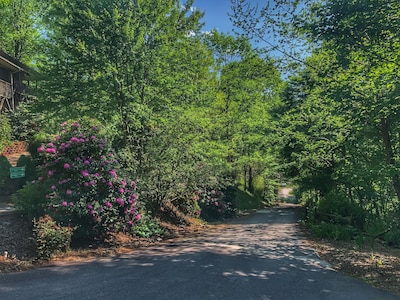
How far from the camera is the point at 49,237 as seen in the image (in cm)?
677

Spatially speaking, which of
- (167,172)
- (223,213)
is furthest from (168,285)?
(223,213)

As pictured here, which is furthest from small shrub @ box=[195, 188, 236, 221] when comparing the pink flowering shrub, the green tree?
the green tree

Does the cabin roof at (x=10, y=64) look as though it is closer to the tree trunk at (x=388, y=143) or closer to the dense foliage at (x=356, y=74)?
the dense foliage at (x=356, y=74)

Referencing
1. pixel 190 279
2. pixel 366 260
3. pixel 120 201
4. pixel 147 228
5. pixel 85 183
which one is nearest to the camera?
pixel 190 279

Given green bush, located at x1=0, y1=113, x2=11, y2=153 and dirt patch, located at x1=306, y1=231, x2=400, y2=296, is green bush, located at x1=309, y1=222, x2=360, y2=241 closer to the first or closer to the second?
dirt patch, located at x1=306, y1=231, x2=400, y2=296

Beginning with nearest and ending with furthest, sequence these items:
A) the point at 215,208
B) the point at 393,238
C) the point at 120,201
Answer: the point at 120,201, the point at 393,238, the point at 215,208

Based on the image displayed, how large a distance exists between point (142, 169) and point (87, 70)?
12.1 feet

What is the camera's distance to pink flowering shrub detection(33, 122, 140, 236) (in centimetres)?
759

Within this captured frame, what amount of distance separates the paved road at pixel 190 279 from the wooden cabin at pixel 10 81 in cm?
1858

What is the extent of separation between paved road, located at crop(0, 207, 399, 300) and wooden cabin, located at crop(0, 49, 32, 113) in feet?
61.0

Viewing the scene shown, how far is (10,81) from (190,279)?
76.1 feet

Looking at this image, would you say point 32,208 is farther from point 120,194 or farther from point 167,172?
point 167,172

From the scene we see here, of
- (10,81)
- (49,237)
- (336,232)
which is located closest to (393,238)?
(336,232)

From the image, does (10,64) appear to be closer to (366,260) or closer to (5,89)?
(5,89)
